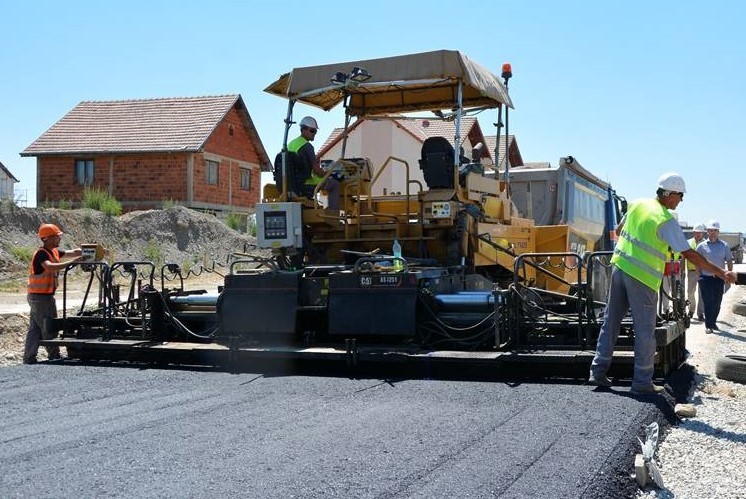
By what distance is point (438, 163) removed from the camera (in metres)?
8.45

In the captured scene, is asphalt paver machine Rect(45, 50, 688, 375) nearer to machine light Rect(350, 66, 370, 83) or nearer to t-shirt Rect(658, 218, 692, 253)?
machine light Rect(350, 66, 370, 83)

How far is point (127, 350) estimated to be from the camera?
26.5ft

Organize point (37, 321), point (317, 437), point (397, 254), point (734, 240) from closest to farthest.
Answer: point (317, 437) < point (397, 254) < point (37, 321) < point (734, 240)

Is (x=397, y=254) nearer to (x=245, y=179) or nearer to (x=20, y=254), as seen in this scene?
(x=20, y=254)

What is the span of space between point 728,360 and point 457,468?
4.44m

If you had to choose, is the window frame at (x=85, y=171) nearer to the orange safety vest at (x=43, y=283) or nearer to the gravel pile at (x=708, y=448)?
the orange safety vest at (x=43, y=283)

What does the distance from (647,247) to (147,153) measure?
88.2 feet

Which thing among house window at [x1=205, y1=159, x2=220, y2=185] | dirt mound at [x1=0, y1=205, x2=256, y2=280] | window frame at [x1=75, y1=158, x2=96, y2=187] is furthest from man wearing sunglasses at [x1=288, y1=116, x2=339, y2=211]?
window frame at [x1=75, y1=158, x2=96, y2=187]

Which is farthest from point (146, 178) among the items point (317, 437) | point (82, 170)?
point (317, 437)

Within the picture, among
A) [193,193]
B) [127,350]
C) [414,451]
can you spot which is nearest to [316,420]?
[414,451]

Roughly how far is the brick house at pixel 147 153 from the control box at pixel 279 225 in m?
22.7

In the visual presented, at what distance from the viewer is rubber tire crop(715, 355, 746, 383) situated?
7691mm

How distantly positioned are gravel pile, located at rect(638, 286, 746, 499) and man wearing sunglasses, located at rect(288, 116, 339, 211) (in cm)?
400

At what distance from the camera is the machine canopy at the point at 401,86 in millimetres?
8344
